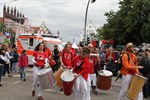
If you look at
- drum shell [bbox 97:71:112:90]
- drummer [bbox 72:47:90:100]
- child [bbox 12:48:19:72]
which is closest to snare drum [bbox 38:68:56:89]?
drummer [bbox 72:47:90:100]

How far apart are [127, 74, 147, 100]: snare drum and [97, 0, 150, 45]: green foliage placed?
37827mm

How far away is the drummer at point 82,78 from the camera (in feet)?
27.2

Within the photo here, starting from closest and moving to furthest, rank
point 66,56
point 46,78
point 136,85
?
1. point 136,85
2. point 46,78
3. point 66,56

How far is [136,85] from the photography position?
8461 mm

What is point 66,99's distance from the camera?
10.4m

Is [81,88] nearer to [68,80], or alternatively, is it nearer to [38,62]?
[68,80]

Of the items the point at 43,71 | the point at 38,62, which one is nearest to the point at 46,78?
the point at 43,71

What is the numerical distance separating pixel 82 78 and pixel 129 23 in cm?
4200

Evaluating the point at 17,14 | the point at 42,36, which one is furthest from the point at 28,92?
the point at 17,14

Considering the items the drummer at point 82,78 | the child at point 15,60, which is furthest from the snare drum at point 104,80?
the child at point 15,60

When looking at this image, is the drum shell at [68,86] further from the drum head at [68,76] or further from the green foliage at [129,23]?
the green foliage at [129,23]

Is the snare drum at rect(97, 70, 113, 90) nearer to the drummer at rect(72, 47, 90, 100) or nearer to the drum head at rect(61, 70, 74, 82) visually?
the drummer at rect(72, 47, 90, 100)

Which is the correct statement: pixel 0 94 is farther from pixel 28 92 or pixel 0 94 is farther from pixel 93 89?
pixel 93 89

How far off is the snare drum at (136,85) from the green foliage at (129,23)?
124 feet
